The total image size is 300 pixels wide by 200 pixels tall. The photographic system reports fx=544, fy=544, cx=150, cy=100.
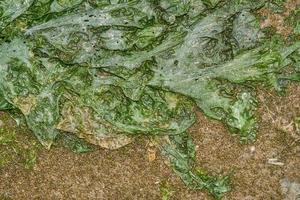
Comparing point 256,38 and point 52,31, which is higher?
point 52,31

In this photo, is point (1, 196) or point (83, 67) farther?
point (1, 196)

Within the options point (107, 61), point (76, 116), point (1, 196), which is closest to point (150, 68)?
point (107, 61)

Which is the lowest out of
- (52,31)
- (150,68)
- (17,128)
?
(17,128)

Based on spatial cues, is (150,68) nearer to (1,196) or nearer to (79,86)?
(79,86)

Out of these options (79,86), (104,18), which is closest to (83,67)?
(79,86)

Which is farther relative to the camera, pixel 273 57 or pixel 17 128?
pixel 17 128

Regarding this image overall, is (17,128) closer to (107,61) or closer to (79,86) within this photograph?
(79,86)
